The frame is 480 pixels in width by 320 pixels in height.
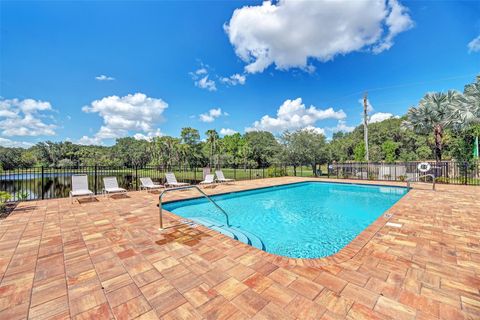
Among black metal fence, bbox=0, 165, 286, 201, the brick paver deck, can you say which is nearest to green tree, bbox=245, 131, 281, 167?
black metal fence, bbox=0, 165, 286, 201

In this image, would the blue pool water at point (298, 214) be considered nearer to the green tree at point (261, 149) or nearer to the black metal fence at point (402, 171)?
the black metal fence at point (402, 171)

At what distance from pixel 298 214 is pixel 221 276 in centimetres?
476

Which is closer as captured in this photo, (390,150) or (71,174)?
(71,174)

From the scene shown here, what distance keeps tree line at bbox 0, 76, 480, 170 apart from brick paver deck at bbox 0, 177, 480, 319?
18.7 feet

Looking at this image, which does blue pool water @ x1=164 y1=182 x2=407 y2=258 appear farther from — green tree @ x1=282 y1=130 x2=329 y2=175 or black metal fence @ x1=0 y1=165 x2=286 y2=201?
green tree @ x1=282 y1=130 x2=329 y2=175

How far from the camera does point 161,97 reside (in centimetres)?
2294

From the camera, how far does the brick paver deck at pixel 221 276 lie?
1.70 meters

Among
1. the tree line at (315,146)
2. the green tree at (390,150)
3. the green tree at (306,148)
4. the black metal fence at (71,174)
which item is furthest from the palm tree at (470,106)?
the green tree at (390,150)

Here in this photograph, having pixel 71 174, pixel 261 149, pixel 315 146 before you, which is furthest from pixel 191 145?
pixel 71 174

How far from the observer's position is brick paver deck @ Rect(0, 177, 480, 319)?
5.57 ft

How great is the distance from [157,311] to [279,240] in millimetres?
3252

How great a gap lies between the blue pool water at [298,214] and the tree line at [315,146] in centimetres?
501

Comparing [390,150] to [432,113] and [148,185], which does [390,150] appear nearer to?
[432,113]

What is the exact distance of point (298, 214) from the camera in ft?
21.2
